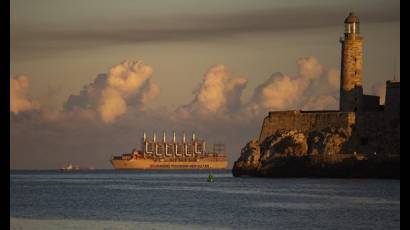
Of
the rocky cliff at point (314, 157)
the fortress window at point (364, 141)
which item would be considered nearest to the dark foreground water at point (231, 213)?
the rocky cliff at point (314, 157)

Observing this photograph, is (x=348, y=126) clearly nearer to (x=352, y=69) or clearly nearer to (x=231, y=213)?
(x=352, y=69)

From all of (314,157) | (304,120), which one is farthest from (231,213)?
(304,120)

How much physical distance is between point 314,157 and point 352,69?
8199mm

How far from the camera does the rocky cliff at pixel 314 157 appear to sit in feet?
240

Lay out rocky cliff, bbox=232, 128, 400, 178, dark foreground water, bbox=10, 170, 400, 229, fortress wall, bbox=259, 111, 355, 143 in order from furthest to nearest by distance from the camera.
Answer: fortress wall, bbox=259, 111, 355, 143 < rocky cliff, bbox=232, 128, 400, 178 < dark foreground water, bbox=10, 170, 400, 229

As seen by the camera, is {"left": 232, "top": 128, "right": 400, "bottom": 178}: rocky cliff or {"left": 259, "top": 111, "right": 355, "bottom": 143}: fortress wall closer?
{"left": 232, "top": 128, "right": 400, "bottom": 178}: rocky cliff

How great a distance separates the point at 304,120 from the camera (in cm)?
7975

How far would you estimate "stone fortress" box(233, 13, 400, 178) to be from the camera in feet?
245

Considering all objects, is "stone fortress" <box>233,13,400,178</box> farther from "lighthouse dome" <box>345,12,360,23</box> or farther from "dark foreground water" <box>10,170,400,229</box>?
"dark foreground water" <box>10,170,400,229</box>

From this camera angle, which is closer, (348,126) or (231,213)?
(231,213)

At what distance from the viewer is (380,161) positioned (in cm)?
7250

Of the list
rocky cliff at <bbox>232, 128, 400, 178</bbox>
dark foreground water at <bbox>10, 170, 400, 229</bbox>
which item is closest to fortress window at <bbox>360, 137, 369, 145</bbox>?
rocky cliff at <bbox>232, 128, 400, 178</bbox>

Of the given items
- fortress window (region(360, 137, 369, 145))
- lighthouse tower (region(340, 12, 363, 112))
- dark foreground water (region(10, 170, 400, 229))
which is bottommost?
dark foreground water (region(10, 170, 400, 229))
